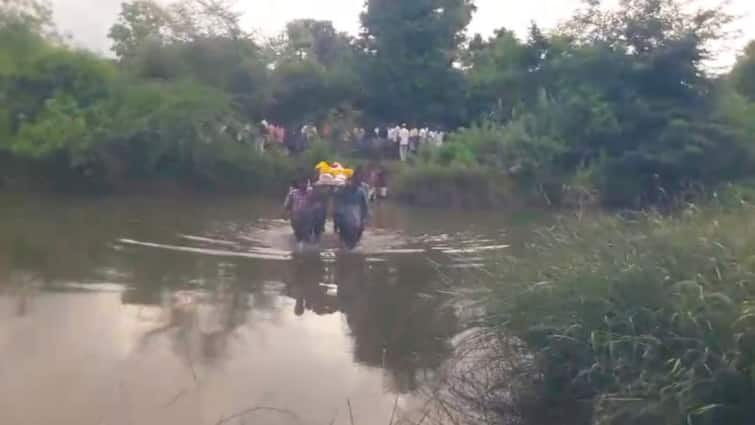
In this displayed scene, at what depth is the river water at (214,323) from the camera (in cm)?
796

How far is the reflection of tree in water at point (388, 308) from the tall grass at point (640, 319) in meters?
1.51

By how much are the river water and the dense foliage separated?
637 cm

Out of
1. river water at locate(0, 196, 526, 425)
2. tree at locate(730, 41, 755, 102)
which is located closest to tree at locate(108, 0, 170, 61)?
river water at locate(0, 196, 526, 425)

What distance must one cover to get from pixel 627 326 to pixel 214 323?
4977 mm

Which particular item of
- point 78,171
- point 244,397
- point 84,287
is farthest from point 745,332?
point 78,171

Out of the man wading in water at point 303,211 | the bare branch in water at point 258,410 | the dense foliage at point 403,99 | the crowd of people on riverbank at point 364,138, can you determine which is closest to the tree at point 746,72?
the dense foliage at point 403,99

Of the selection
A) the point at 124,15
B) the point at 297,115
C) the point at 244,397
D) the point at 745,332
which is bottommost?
the point at 244,397

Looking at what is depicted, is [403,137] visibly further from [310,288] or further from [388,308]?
[388,308]

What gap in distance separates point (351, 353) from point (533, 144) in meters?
18.2

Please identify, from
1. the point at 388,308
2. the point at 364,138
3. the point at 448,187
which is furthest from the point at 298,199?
the point at 364,138

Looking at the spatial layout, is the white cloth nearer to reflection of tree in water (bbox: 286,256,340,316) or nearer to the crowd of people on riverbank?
the crowd of people on riverbank

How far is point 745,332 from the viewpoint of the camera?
6.08 metres

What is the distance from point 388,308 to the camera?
11891mm

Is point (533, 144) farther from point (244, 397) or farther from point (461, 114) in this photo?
point (244, 397)
